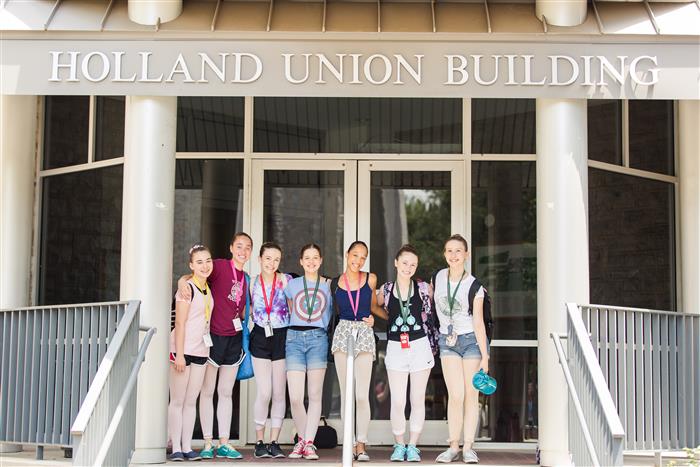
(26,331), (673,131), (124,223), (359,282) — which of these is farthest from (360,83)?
(673,131)

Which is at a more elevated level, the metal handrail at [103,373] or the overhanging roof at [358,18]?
the overhanging roof at [358,18]

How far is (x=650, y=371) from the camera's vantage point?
794 cm

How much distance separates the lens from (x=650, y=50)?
8359 mm

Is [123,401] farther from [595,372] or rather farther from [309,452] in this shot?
[595,372]

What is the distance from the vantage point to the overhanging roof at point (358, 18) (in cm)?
842

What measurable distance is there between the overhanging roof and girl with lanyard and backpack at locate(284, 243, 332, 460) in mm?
1952

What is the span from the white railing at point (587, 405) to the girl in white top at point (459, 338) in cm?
81

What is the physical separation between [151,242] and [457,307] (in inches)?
100

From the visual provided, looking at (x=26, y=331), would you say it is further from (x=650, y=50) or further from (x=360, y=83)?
(x=650, y=50)

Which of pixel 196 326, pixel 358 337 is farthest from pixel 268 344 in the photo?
pixel 358 337

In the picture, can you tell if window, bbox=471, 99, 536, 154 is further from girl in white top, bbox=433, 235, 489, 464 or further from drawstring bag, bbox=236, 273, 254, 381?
drawstring bag, bbox=236, 273, 254, 381

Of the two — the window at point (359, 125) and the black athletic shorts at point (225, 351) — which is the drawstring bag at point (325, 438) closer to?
the black athletic shorts at point (225, 351)

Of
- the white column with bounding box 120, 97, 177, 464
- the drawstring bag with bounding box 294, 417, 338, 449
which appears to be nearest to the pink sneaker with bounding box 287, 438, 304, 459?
the drawstring bag with bounding box 294, 417, 338, 449

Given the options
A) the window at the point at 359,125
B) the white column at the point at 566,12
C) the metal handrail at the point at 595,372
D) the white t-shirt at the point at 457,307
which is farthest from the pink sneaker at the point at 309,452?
the white column at the point at 566,12
